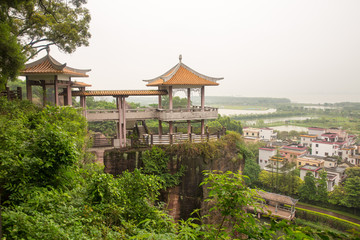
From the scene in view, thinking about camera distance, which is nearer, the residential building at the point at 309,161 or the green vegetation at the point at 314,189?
the green vegetation at the point at 314,189

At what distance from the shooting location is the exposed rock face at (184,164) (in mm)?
13539

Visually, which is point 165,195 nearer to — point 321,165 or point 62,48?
point 62,48

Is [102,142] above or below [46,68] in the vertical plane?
below

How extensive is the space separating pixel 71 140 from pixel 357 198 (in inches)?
1346

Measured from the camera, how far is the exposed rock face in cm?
1354

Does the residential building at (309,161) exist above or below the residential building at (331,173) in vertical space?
above

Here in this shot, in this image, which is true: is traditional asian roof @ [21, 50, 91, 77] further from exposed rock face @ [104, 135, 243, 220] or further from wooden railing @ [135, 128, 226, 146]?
wooden railing @ [135, 128, 226, 146]

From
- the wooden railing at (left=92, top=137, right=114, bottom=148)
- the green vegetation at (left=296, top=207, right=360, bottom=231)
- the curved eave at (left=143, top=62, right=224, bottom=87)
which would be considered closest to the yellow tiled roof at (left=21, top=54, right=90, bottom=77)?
the wooden railing at (left=92, top=137, right=114, bottom=148)

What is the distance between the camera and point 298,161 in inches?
1678

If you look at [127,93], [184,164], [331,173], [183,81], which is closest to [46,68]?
[127,93]

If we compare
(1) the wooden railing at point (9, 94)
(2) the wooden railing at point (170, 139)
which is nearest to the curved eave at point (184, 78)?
(2) the wooden railing at point (170, 139)

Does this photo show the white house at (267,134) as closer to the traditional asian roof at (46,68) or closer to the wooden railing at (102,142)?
the wooden railing at (102,142)

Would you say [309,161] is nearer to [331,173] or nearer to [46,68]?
[331,173]

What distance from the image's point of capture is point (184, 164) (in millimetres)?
13758
